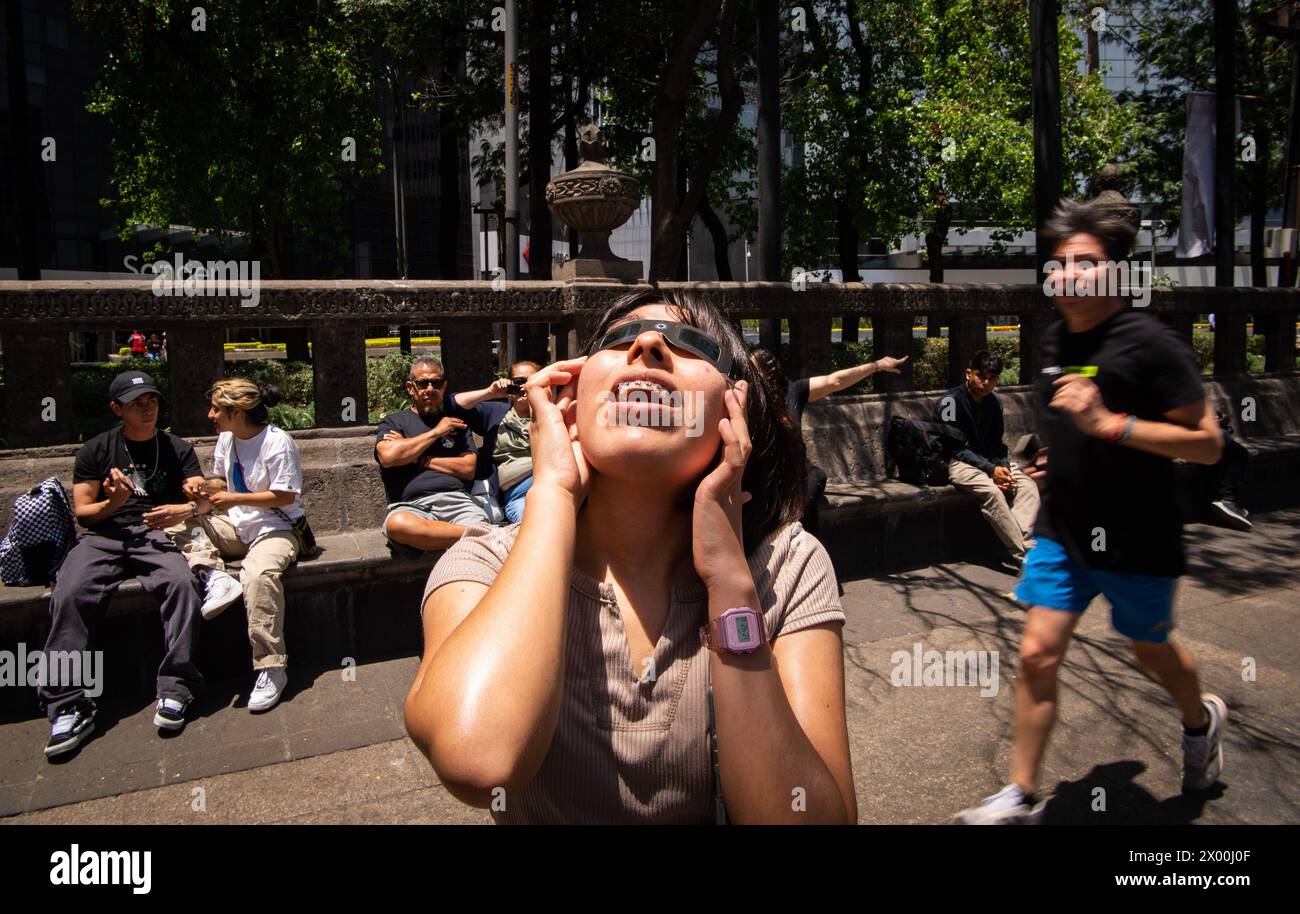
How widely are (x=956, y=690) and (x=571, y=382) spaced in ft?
12.9

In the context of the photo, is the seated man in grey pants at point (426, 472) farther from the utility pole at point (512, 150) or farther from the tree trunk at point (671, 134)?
the utility pole at point (512, 150)

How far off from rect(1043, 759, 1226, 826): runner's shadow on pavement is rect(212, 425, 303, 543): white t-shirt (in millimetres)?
4303

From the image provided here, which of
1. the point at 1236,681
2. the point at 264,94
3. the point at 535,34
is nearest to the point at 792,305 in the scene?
the point at 1236,681

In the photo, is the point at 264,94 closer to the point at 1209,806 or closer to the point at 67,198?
the point at 1209,806

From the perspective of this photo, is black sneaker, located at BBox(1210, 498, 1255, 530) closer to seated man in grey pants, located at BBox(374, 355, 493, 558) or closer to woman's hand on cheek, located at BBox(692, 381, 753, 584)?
seated man in grey pants, located at BBox(374, 355, 493, 558)

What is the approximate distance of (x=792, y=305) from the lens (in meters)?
7.50

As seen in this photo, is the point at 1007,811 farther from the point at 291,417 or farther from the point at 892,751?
the point at 291,417

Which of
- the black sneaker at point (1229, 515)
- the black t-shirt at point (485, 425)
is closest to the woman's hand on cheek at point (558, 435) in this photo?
the black t-shirt at point (485, 425)

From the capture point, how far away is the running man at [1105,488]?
11.2ft

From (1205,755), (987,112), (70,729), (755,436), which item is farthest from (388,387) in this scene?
(987,112)

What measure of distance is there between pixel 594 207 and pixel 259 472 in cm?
302

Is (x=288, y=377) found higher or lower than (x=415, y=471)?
higher

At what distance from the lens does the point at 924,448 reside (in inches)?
297
